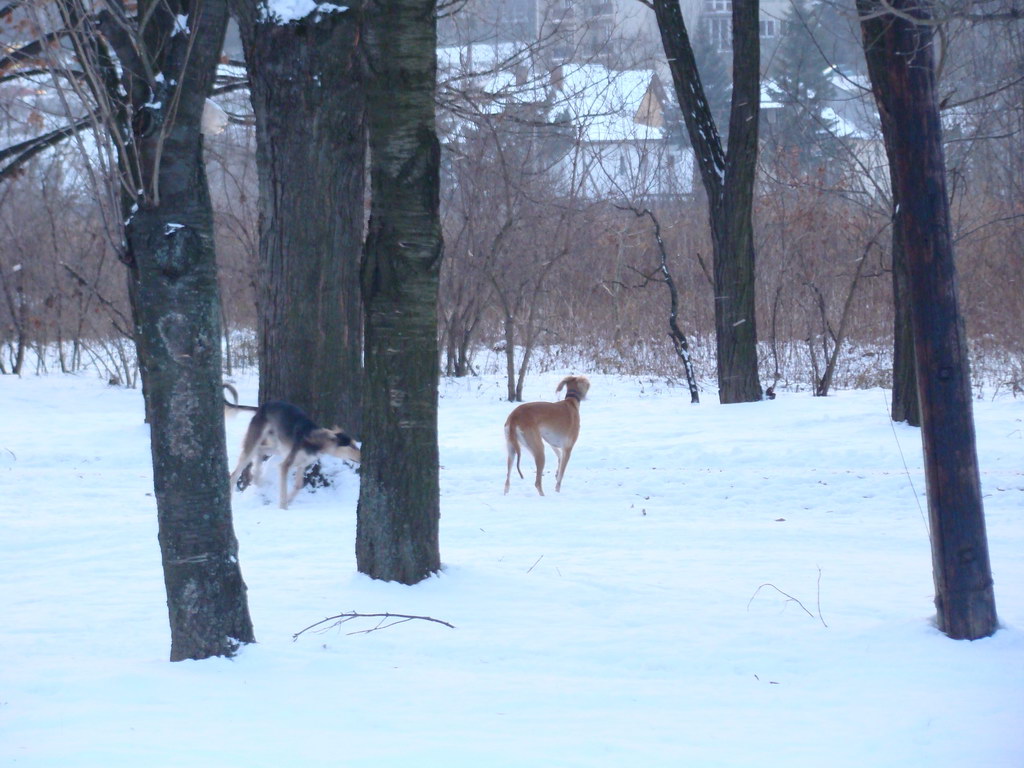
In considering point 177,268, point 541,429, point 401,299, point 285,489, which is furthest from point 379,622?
point 541,429

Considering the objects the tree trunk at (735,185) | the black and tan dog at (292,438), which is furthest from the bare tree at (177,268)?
the tree trunk at (735,185)

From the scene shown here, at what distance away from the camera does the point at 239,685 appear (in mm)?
4324

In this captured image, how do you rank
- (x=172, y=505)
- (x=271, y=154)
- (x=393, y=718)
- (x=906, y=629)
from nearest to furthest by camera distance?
(x=393, y=718) < (x=172, y=505) < (x=906, y=629) < (x=271, y=154)

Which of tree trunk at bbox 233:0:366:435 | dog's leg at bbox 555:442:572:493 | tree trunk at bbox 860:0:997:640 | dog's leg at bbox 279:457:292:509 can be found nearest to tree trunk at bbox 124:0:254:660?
tree trunk at bbox 860:0:997:640

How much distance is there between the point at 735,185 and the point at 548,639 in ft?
36.0

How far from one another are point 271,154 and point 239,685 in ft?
19.0

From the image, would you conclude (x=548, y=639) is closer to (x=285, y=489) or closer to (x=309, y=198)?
(x=285, y=489)

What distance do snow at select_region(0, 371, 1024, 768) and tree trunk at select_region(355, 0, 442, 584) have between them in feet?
0.52

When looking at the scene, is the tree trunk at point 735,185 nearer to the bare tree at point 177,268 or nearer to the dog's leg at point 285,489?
the dog's leg at point 285,489

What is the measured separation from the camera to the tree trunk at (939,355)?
16.6ft

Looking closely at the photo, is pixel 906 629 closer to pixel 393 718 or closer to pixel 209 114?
pixel 393 718

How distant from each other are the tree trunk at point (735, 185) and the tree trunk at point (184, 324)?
37.3ft

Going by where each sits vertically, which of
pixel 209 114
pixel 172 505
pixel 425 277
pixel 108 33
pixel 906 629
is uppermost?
pixel 108 33

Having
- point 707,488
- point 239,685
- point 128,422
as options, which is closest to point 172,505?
point 239,685
